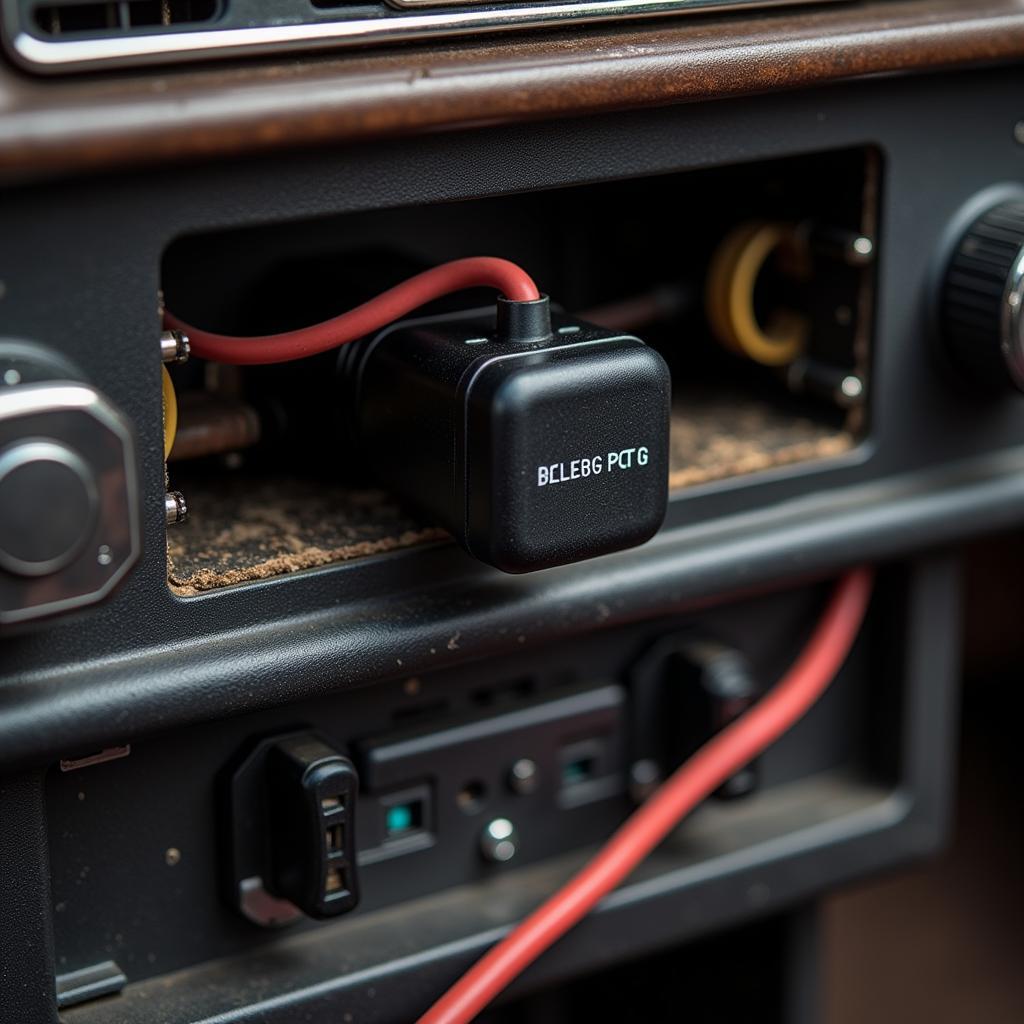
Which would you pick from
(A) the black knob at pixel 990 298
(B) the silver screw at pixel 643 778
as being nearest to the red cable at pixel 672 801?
(B) the silver screw at pixel 643 778

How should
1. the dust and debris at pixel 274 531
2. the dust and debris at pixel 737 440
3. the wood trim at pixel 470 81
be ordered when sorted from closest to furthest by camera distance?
the wood trim at pixel 470 81 → the dust and debris at pixel 274 531 → the dust and debris at pixel 737 440

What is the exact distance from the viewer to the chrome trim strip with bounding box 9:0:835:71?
0.47 metres

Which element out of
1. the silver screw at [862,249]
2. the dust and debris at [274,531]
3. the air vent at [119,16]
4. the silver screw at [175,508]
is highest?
the air vent at [119,16]

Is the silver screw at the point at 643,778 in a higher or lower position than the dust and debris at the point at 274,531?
lower

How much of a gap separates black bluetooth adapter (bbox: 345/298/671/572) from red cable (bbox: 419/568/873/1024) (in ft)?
0.57

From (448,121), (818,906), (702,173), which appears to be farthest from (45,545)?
(818,906)

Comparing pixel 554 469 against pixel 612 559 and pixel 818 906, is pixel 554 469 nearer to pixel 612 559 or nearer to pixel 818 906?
pixel 612 559

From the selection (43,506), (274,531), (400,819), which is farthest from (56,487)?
(400,819)

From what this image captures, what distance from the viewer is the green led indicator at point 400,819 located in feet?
2.20

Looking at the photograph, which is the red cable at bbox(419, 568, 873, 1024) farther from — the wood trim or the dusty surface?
the wood trim

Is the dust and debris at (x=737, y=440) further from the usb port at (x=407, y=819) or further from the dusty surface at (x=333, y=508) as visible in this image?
the usb port at (x=407, y=819)

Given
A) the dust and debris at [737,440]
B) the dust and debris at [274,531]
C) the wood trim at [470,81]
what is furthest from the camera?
the dust and debris at [737,440]

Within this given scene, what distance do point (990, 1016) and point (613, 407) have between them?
96cm

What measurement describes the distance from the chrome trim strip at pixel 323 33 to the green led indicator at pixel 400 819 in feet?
1.08
